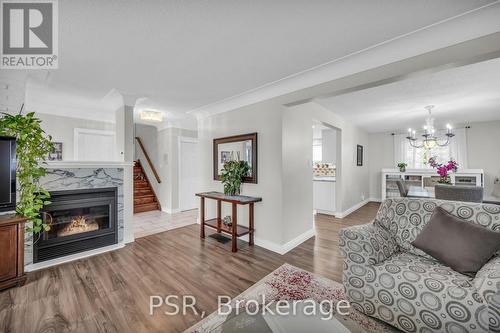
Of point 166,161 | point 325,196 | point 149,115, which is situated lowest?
point 325,196

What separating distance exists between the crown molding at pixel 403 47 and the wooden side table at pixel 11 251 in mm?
3272

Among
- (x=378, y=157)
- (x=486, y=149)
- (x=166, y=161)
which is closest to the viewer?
(x=486, y=149)

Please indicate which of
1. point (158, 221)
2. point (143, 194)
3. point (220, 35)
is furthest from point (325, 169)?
point (143, 194)

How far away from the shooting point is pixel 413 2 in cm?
147

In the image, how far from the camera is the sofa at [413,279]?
49.5 inches

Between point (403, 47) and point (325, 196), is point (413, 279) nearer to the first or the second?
point (403, 47)

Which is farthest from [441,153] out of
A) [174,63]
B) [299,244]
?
[174,63]

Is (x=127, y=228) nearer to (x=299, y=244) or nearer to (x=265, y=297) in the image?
(x=265, y=297)

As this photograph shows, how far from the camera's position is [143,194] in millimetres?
6082

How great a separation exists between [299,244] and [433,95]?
3.32 meters

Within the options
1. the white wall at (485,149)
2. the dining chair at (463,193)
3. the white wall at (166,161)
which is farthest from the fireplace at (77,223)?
the white wall at (485,149)

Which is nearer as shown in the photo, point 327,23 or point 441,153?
point 327,23

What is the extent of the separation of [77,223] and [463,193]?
218 inches

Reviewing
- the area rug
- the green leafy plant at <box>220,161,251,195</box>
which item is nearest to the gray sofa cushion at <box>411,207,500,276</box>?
the area rug
